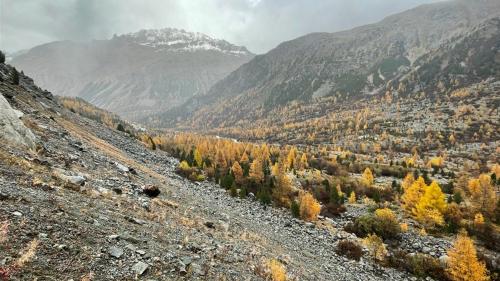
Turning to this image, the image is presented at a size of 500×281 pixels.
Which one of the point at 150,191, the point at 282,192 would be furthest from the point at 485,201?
the point at 150,191

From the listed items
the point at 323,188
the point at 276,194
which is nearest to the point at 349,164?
the point at 323,188

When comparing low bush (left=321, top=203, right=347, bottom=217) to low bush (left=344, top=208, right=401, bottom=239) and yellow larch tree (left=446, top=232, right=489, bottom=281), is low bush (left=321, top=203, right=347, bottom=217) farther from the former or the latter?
yellow larch tree (left=446, top=232, right=489, bottom=281)

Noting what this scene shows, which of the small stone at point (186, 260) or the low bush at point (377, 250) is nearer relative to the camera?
the small stone at point (186, 260)

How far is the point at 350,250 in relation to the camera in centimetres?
4625

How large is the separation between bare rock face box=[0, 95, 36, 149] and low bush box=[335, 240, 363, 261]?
3791 centimetres

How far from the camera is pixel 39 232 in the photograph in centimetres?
1531

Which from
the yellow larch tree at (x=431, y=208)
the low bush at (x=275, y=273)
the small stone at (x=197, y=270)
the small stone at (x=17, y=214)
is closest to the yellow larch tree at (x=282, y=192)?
the yellow larch tree at (x=431, y=208)

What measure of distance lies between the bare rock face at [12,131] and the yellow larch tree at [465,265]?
4901 centimetres

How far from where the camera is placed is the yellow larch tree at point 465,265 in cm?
4119

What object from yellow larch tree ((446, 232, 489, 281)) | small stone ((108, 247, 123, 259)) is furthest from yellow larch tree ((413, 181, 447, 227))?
small stone ((108, 247, 123, 259))

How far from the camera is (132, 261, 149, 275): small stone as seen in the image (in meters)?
15.9

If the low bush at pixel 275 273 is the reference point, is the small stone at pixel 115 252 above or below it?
above

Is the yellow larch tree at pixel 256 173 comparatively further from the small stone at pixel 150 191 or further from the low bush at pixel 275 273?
the low bush at pixel 275 273

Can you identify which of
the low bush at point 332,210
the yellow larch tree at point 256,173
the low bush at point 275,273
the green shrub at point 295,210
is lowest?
the low bush at point 332,210
